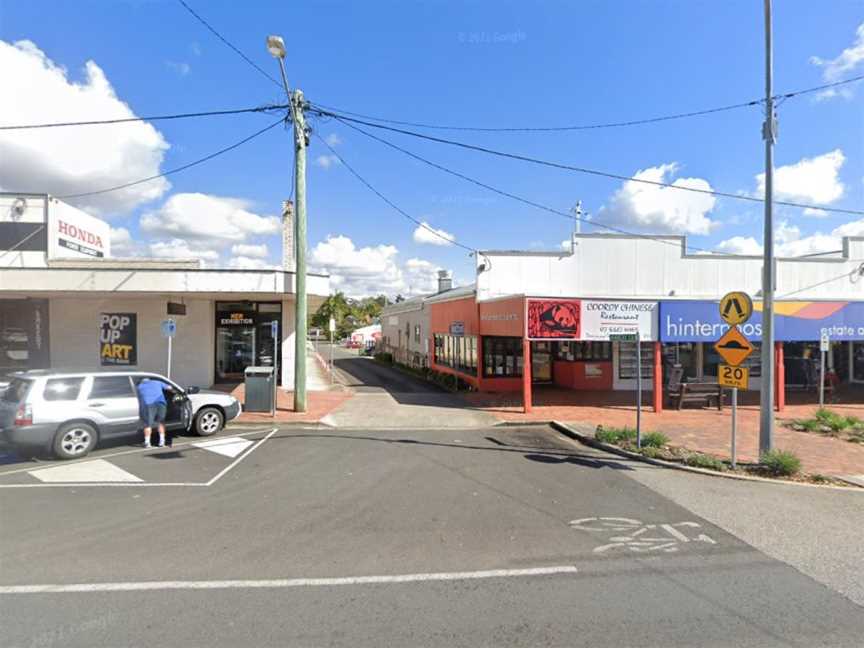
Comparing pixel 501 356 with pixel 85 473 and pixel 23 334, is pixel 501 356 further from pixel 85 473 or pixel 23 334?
pixel 23 334

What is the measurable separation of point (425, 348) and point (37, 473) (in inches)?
838

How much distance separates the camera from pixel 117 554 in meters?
4.71

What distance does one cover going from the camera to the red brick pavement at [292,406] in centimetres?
1212

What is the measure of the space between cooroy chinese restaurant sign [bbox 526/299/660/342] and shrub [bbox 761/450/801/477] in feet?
19.9

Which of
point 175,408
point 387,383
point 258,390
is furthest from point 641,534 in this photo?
point 387,383

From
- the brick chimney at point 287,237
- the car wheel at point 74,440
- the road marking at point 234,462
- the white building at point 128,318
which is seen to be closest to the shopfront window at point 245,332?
the white building at point 128,318

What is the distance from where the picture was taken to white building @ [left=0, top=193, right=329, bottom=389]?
15.5 m

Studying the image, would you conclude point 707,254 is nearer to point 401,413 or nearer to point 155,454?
point 401,413

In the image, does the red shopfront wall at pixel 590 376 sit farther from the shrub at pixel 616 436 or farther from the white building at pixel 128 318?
the white building at pixel 128 318

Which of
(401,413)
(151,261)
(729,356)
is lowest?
(401,413)

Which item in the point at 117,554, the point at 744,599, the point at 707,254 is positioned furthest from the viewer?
the point at 707,254

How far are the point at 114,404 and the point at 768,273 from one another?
11.9 m

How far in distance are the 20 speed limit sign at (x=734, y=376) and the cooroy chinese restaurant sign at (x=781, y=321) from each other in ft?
19.8

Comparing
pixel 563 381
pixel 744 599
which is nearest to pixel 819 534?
pixel 744 599
